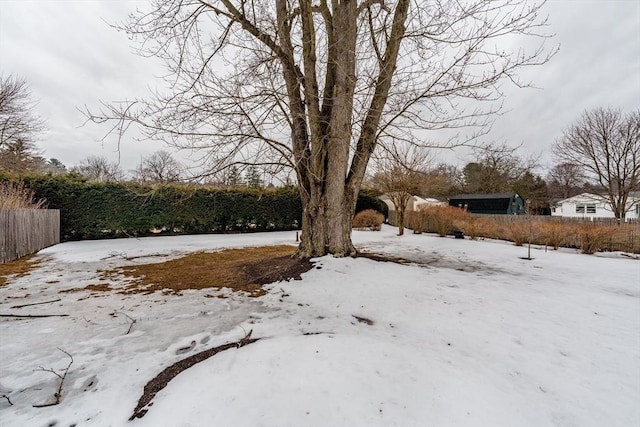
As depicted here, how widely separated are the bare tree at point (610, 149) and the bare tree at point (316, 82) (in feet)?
60.5

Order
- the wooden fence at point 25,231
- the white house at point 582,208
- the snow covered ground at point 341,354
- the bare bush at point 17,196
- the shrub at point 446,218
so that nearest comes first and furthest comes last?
the snow covered ground at point 341,354, the wooden fence at point 25,231, the bare bush at point 17,196, the shrub at point 446,218, the white house at point 582,208

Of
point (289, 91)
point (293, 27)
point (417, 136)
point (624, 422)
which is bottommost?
point (624, 422)

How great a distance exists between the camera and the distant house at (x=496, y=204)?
77.3 feet

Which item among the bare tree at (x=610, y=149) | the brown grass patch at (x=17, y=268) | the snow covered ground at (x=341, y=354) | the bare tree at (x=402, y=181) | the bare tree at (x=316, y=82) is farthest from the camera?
the bare tree at (x=610, y=149)

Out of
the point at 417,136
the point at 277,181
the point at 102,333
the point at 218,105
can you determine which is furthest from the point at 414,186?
the point at 102,333

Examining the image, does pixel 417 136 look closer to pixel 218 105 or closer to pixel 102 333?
pixel 218 105

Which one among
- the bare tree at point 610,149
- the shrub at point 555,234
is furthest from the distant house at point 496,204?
the shrub at point 555,234

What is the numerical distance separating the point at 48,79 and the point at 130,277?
740 centimetres

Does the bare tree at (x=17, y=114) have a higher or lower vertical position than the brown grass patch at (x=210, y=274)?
higher

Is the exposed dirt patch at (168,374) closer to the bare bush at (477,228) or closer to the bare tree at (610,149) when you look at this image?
the bare bush at (477,228)

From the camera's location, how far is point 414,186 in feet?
44.0

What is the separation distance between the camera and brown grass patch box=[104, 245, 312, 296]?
450cm

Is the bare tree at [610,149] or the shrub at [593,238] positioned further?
the bare tree at [610,149]

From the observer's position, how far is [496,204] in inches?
949
